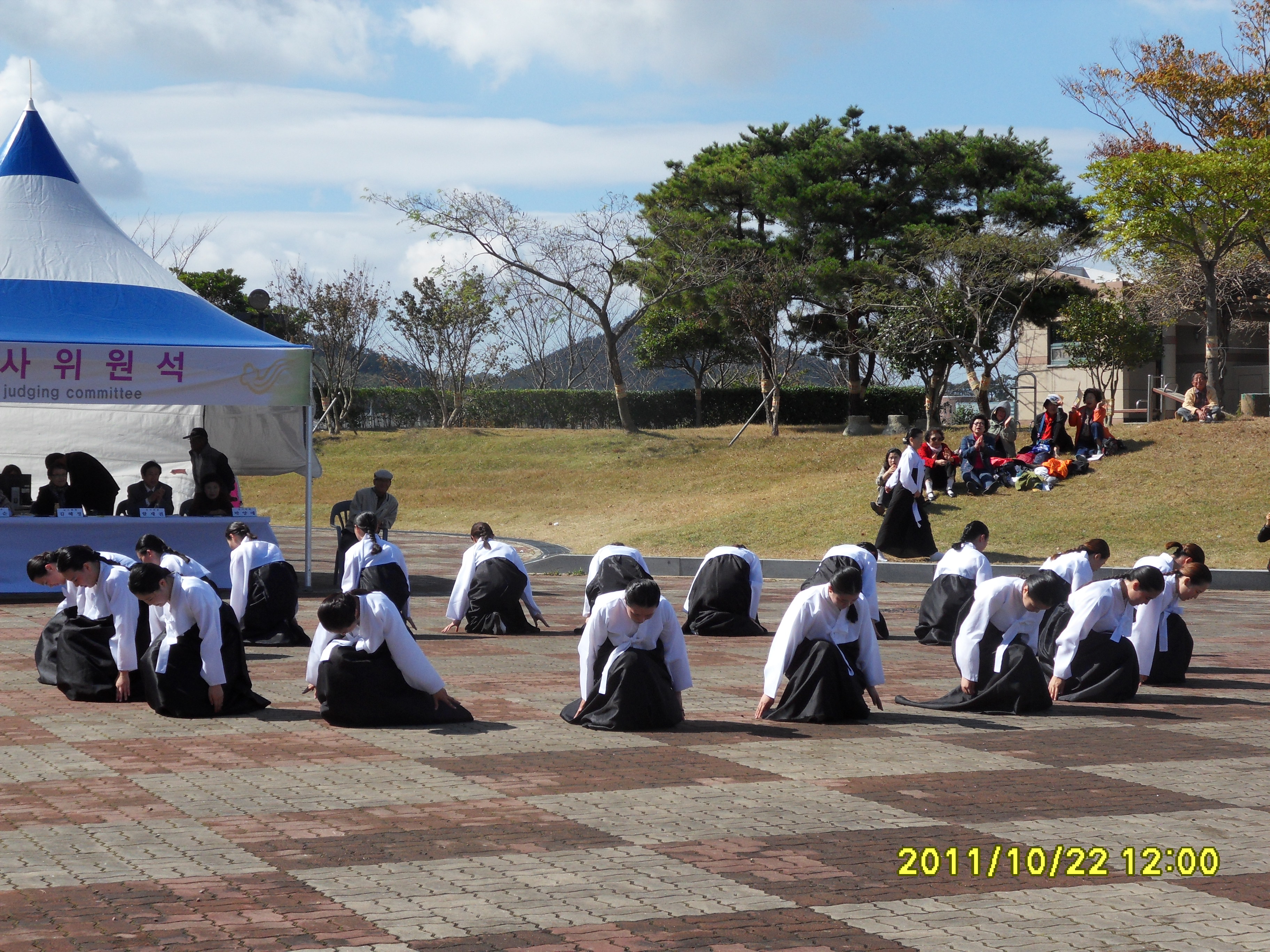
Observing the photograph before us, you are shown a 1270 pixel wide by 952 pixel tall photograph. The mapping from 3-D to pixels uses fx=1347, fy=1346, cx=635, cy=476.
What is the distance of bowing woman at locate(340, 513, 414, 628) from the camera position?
12508 millimetres

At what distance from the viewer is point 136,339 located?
52.8 feet

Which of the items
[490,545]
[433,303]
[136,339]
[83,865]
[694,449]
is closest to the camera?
[83,865]

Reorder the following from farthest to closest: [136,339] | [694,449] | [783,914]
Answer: [694,449]
[136,339]
[783,914]

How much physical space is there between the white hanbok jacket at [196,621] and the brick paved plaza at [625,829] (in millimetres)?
371

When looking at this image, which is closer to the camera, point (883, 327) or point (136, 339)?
point (136, 339)

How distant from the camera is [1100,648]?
1010 cm

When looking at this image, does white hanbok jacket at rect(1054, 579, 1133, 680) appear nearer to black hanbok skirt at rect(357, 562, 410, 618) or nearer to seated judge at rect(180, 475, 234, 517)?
black hanbok skirt at rect(357, 562, 410, 618)

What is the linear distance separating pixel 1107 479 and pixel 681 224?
59.4 ft

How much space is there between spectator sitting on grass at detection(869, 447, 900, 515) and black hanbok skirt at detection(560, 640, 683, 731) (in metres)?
12.0

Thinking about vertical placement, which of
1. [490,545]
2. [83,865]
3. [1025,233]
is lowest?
[83,865]

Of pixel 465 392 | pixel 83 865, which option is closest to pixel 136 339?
pixel 83 865

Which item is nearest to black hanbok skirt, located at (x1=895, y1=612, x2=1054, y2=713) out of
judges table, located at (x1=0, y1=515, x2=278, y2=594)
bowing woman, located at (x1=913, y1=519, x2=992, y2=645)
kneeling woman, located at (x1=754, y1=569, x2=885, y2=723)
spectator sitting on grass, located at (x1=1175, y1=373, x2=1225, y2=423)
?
kneeling woman, located at (x1=754, y1=569, x2=885, y2=723)

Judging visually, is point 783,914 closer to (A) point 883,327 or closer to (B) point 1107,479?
(B) point 1107,479

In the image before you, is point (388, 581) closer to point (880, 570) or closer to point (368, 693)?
point (368, 693)
